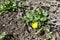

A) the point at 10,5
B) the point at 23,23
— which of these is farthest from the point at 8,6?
the point at 23,23

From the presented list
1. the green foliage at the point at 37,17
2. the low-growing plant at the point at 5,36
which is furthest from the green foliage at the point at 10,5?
the low-growing plant at the point at 5,36

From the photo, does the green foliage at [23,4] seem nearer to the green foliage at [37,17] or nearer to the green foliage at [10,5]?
the green foliage at [10,5]

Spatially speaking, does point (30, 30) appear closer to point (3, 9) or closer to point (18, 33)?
point (18, 33)

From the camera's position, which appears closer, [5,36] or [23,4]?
[5,36]

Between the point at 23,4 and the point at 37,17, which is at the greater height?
the point at 23,4

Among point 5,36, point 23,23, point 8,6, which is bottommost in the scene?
point 5,36

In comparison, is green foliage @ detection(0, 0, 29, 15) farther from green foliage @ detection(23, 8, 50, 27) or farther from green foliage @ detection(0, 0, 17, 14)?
green foliage @ detection(23, 8, 50, 27)

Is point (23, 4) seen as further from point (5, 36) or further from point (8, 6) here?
point (5, 36)
